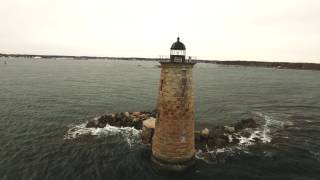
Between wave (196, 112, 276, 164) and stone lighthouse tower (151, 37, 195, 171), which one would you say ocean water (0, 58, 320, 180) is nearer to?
wave (196, 112, 276, 164)

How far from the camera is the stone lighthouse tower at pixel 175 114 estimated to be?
2345 centimetres

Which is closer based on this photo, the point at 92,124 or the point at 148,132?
the point at 148,132

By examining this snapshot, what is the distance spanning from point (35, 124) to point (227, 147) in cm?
2406

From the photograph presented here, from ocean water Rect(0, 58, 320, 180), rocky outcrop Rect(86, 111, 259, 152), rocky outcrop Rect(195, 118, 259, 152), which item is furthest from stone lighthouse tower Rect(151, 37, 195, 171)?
rocky outcrop Rect(86, 111, 259, 152)

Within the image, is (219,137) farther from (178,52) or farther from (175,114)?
(178,52)

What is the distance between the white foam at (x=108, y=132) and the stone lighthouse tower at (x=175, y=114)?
710 centimetres

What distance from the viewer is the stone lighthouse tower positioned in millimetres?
23453

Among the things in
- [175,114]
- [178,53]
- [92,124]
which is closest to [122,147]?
[92,124]

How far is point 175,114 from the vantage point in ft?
78.6

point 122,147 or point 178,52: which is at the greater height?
point 178,52

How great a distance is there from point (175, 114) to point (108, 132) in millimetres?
13359

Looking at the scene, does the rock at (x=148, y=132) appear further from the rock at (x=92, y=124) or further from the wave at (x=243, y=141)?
the rock at (x=92, y=124)

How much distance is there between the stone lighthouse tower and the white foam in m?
7.10

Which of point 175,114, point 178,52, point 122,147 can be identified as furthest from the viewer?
point 122,147
